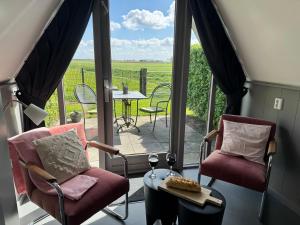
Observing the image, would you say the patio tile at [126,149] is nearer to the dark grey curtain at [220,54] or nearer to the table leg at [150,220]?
the table leg at [150,220]

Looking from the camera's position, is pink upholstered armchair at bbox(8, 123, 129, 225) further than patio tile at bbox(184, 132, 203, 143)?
No

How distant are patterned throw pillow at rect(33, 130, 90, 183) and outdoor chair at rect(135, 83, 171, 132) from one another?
108cm

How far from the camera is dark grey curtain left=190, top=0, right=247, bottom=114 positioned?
2342 millimetres

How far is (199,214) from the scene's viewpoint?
139cm

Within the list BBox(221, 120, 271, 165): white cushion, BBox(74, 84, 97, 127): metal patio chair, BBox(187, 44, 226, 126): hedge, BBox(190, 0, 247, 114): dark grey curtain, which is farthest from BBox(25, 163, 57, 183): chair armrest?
BBox(190, 0, 247, 114): dark grey curtain

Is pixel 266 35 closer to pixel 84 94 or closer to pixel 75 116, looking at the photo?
pixel 84 94

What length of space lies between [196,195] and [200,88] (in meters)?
1.56

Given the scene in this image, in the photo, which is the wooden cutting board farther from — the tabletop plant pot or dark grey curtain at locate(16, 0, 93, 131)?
dark grey curtain at locate(16, 0, 93, 131)

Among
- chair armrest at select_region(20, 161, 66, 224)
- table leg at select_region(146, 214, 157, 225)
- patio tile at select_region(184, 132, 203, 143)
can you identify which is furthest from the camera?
patio tile at select_region(184, 132, 203, 143)

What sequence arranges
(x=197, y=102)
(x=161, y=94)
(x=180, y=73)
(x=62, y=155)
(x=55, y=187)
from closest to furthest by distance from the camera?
1. (x=55, y=187)
2. (x=62, y=155)
3. (x=180, y=73)
4. (x=161, y=94)
5. (x=197, y=102)

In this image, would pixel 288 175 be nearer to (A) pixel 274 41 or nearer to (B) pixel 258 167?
(B) pixel 258 167

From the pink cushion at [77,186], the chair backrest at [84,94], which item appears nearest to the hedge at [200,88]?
the chair backrest at [84,94]

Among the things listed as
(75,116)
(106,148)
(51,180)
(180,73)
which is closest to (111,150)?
(106,148)

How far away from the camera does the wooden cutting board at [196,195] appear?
1479 mm
